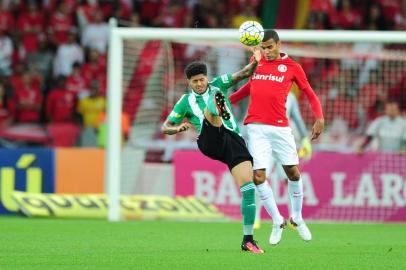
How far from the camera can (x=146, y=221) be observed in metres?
16.9

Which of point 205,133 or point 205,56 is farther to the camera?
point 205,56

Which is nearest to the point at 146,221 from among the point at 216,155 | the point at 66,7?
the point at 216,155

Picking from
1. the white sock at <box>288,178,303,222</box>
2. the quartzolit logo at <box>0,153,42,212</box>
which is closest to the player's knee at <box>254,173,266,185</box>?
the white sock at <box>288,178,303,222</box>

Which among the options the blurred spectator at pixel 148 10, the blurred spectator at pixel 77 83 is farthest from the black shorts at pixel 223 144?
the blurred spectator at pixel 148 10

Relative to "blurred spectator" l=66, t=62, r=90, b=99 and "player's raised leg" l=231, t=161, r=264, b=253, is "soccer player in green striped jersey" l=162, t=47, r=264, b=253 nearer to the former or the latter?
"player's raised leg" l=231, t=161, r=264, b=253

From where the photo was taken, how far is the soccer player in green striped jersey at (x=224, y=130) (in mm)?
11195

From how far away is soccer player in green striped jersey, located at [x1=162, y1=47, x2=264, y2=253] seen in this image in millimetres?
11195

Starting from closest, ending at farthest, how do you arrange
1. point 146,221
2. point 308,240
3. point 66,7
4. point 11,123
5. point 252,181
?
point 252,181 → point 308,240 → point 146,221 → point 11,123 → point 66,7

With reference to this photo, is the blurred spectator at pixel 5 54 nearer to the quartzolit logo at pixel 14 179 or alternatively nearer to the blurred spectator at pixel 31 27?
the blurred spectator at pixel 31 27

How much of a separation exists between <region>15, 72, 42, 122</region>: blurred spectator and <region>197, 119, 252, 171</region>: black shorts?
11170 mm

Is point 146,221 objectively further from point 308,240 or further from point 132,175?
point 308,240

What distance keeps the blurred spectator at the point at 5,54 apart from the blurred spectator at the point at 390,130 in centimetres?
812

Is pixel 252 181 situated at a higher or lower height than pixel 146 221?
higher

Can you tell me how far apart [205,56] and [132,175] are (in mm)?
2399
